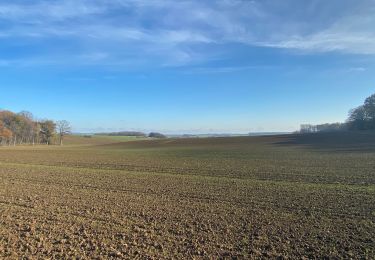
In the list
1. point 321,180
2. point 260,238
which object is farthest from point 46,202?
point 321,180

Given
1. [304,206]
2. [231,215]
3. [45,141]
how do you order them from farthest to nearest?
[45,141]
[304,206]
[231,215]

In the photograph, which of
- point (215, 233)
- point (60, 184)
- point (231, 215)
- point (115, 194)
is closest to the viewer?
point (215, 233)

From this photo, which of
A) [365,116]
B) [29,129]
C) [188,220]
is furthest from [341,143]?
[29,129]

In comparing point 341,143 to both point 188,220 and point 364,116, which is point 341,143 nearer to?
point 364,116

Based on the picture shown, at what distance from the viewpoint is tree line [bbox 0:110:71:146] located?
4419 inches

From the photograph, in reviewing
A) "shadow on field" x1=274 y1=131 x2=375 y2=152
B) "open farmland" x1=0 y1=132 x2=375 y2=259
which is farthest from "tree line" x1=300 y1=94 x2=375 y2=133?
"open farmland" x1=0 y1=132 x2=375 y2=259

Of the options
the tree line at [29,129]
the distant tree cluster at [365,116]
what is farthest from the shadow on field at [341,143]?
the tree line at [29,129]

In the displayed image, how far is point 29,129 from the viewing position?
116 metres

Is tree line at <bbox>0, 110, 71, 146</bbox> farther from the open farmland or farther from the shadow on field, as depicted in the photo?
the open farmland

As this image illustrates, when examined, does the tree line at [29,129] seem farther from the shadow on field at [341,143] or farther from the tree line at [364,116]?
the tree line at [364,116]

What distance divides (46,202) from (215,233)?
7.78 meters

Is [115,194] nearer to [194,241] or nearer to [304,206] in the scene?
[194,241]

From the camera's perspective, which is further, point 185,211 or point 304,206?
point 304,206

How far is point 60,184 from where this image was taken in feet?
59.3
